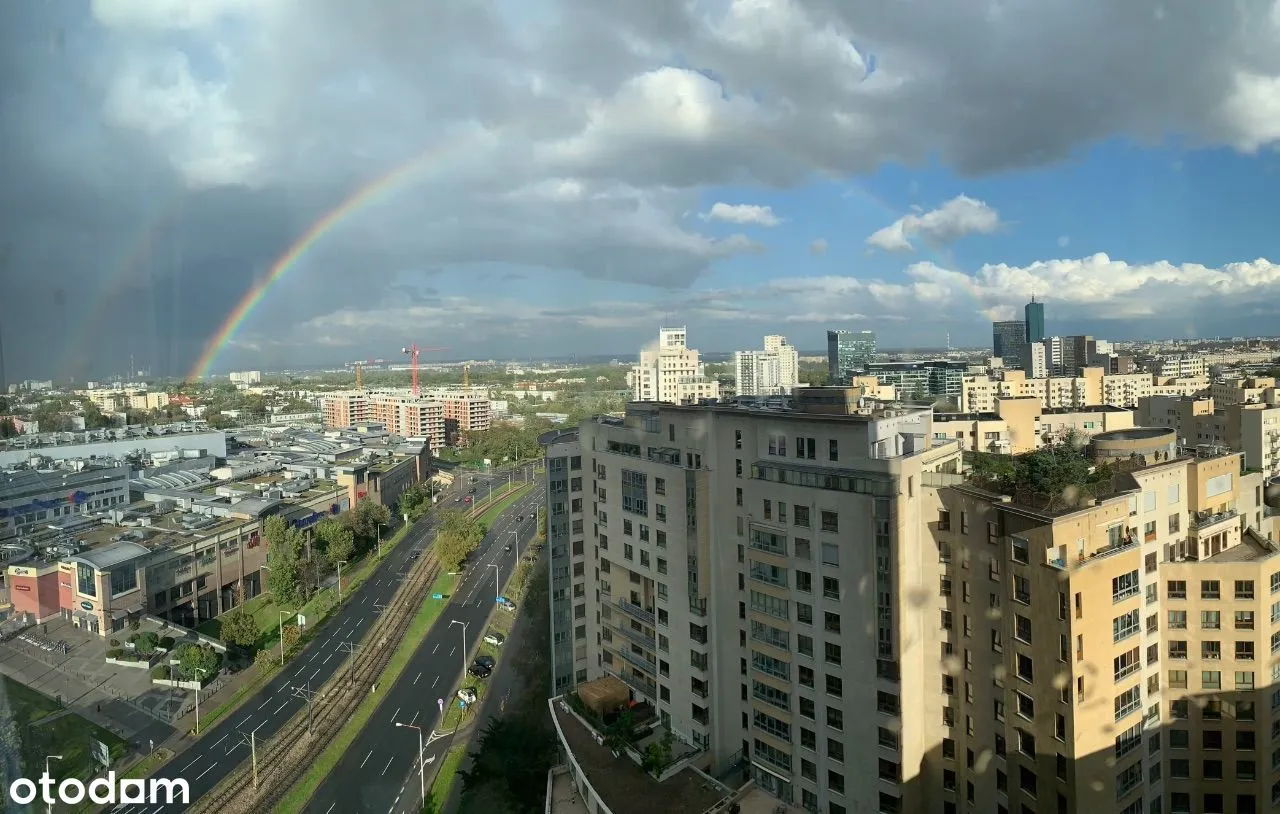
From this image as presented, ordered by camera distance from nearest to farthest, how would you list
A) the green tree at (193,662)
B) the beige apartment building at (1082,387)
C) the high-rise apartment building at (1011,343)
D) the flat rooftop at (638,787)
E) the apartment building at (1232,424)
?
the flat rooftop at (638,787)
the green tree at (193,662)
the apartment building at (1232,424)
the beige apartment building at (1082,387)
the high-rise apartment building at (1011,343)

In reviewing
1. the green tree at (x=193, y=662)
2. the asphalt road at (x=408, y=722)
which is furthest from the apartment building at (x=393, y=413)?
the green tree at (x=193, y=662)

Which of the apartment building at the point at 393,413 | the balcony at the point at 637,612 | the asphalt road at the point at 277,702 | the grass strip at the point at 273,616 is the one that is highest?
the apartment building at the point at 393,413

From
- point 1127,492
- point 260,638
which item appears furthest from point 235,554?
point 1127,492

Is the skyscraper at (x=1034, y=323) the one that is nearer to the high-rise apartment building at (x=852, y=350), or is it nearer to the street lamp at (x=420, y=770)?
the high-rise apartment building at (x=852, y=350)

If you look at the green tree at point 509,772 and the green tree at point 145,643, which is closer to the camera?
the green tree at point 509,772

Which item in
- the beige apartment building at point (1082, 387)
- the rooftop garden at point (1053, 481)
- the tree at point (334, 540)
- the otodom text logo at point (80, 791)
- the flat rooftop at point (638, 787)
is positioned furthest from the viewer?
the beige apartment building at point (1082, 387)

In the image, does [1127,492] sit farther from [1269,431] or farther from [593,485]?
[1269,431]
